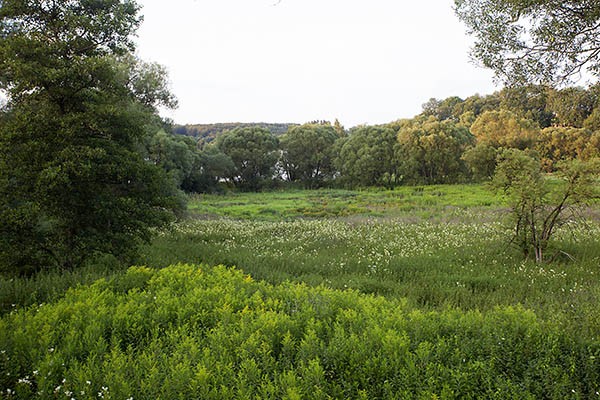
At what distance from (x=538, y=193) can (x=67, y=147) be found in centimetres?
1298

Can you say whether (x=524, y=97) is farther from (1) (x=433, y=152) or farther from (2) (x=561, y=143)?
(2) (x=561, y=143)

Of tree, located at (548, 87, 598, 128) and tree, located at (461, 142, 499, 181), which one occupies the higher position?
tree, located at (548, 87, 598, 128)

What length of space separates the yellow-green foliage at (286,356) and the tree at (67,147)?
13.0ft

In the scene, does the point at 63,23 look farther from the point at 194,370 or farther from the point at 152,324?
the point at 194,370

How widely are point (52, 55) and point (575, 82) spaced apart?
14.9m

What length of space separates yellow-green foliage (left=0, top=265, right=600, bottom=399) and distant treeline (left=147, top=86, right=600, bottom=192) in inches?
898

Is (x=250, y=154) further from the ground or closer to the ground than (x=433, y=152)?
further from the ground

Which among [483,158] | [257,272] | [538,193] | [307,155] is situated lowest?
[257,272]

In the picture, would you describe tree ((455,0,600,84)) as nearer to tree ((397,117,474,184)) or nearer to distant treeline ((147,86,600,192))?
distant treeline ((147,86,600,192))

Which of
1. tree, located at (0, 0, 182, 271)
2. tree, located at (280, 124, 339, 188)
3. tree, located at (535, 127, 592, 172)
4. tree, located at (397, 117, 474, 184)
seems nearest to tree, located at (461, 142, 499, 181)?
tree, located at (397, 117, 474, 184)

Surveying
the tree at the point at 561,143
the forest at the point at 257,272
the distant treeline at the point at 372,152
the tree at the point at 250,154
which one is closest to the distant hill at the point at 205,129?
the distant treeline at the point at 372,152

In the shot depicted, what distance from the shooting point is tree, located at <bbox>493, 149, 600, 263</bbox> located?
9180mm

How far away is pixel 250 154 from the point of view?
61.2 metres

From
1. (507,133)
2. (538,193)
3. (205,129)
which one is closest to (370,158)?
(507,133)
